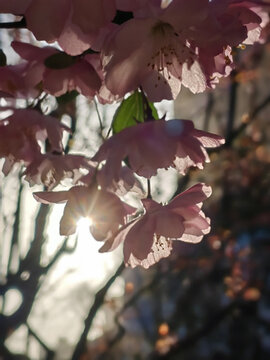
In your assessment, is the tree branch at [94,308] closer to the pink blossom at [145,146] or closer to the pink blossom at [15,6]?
the pink blossom at [145,146]

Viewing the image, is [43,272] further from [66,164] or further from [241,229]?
[241,229]

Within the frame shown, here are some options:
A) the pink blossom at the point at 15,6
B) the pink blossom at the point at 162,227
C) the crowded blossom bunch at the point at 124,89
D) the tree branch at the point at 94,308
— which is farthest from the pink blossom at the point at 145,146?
the tree branch at the point at 94,308

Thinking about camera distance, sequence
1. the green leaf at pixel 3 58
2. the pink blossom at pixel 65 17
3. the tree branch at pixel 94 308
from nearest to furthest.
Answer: the pink blossom at pixel 65 17 < the green leaf at pixel 3 58 < the tree branch at pixel 94 308

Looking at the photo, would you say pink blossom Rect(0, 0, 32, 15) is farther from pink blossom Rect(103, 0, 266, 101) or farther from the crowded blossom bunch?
pink blossom Rect(103, 0, 266, 101)

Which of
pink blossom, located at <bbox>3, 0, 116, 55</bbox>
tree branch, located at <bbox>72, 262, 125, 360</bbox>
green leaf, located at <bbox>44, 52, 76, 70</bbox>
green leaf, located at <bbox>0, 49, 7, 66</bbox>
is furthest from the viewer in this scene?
tree branch, located at <bbox>72, 262, 125, 360</bbox>

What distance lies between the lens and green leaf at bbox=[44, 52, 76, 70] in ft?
2.49

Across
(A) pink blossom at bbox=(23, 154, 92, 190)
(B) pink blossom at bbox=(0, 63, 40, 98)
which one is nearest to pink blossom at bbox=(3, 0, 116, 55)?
(B) pink blossom at bbox=(0, 63, 40, 98)

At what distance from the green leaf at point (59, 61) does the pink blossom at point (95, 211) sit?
0.19m

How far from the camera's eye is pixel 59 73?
0.82 meters

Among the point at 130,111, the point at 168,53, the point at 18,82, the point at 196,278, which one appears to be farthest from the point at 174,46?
the point at 196,278

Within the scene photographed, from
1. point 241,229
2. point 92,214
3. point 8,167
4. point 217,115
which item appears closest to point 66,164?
point 8,167

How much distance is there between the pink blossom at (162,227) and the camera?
840 millimetres

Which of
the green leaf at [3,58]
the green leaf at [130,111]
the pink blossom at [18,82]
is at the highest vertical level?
the green leaf at [3,58]

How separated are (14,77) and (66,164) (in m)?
0.18
